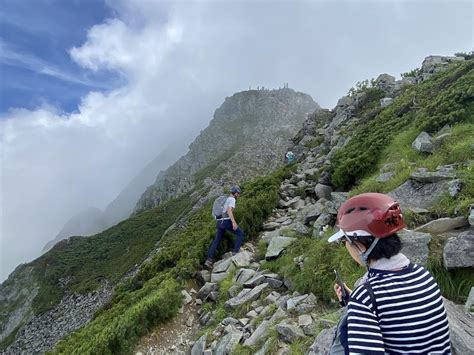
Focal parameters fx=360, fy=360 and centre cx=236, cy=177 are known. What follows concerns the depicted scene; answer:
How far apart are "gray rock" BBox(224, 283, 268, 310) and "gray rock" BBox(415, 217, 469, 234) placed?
4217 millimetres

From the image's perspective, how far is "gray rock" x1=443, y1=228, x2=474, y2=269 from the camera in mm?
6097

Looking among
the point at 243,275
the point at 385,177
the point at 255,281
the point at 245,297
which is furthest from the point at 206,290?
the point at 385,177

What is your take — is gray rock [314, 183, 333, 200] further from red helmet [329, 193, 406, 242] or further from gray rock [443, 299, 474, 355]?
red helmet [329, 193, 406, 242]

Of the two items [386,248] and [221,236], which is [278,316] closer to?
[386,248]

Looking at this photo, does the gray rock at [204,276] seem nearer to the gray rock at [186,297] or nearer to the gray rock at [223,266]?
the gray rock at [223,266]

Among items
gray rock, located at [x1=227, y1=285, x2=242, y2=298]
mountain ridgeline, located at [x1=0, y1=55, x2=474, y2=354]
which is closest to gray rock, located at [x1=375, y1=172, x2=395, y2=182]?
mountain ridgeline, located at [x1=0, y1=55, x2=474, y2=354]

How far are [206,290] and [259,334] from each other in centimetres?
424

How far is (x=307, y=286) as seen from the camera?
8.64 m

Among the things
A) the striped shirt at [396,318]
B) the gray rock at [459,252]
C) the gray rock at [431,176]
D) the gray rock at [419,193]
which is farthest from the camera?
the gray rock at [431,176]

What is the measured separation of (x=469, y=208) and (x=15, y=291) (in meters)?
104

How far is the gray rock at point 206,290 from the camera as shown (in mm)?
11375

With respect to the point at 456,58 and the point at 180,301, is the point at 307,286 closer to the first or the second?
the point at 180,301

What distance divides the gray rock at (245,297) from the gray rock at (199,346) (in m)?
1.13

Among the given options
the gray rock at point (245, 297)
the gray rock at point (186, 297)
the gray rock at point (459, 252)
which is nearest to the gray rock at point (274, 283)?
the gray rock at point (245, 297)
